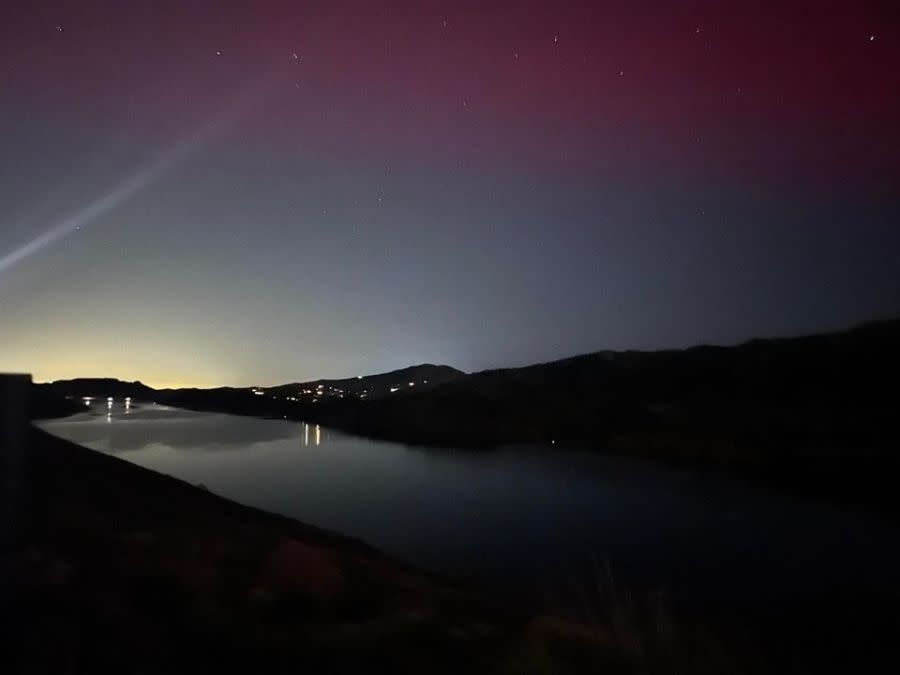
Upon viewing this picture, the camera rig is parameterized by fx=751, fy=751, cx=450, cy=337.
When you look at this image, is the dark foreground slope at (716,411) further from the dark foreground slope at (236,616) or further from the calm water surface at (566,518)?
the dark foreground slope at (236,616)

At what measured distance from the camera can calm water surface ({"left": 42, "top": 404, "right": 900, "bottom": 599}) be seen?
16.1 metres

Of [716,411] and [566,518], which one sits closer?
[566,518]

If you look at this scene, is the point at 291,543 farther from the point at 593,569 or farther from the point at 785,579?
the point at 785,579

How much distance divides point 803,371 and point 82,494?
53.6 m

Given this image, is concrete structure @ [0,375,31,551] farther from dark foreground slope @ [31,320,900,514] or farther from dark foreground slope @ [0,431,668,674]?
dark foreground slope @ [31,320,900,514]

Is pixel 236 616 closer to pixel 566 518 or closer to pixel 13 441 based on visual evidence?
pixel 13 441

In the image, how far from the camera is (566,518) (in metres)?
23.2

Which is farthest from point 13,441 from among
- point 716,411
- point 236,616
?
point 716,411

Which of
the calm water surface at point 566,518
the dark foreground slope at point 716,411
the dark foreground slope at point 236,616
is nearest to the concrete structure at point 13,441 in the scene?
the dark foreground slope at point 236,616

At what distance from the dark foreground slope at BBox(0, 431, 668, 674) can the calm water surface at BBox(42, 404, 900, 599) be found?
19.1ft

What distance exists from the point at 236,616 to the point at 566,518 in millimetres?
16770

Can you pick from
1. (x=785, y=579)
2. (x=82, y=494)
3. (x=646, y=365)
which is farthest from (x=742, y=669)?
(x=646, y=365)

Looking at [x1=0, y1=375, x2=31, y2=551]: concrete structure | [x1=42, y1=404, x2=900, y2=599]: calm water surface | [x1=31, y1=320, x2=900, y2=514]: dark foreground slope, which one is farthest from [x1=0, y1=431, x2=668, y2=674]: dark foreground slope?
[x1=31, y1=320, x2=900, y2=514]: dark foreground slope

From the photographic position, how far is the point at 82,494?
51.3 ft
